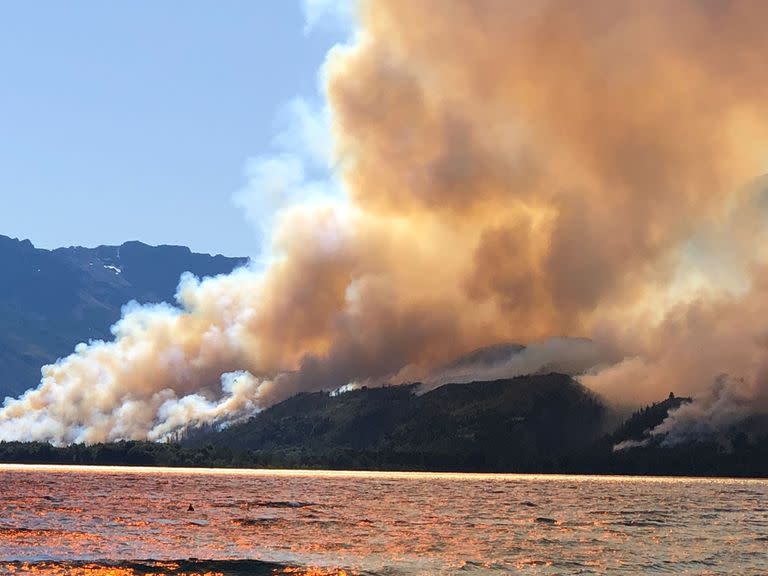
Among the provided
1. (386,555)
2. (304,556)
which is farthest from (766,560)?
(304,556)

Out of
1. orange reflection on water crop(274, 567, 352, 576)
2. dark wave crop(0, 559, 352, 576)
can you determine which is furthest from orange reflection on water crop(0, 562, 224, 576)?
orange reflection on water crop(274, 567, 352, 576)

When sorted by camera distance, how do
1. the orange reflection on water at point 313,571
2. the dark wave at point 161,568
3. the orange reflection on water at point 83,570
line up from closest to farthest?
the orange reflection on water at point 83,570
the dark wave at point 161,568
the orange reflection on water at point 313,571

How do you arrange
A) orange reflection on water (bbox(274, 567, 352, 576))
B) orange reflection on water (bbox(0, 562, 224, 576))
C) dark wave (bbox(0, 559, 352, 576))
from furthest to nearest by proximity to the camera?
orange reflection on water (bbox(274, 567, 352, 576)), dark wave (bbox(0, 559, 352, 576)), orange reflection on water (bbox(0, 562, 224, 576))

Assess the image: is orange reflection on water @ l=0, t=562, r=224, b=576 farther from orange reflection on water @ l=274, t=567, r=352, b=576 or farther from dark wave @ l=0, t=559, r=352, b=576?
orange reflection on water @ l=274, t=567, r=352, b=576

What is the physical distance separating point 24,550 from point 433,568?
215 feet

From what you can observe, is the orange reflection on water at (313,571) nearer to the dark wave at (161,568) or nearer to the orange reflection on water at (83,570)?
the dark wave at (161,568)

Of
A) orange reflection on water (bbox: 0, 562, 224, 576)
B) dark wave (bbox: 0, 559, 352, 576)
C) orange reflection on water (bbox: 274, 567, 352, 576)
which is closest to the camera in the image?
orange reflection on water (bbox: 0, 562, 224, 576)

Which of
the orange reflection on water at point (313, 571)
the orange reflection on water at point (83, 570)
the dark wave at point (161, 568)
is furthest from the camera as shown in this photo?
the orange reflection on water at point (313, 571)

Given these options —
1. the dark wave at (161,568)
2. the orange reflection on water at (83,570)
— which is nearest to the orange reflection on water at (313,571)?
the dark wave at (161,568)

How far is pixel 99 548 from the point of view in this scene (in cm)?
17075

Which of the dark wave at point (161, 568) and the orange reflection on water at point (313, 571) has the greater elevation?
the dark wave at point (161, 568)

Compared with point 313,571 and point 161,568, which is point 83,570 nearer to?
point 161,568

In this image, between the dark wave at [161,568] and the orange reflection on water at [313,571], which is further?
the orange reflection on water at [313,571]

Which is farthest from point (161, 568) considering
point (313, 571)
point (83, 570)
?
point (313, 571)
